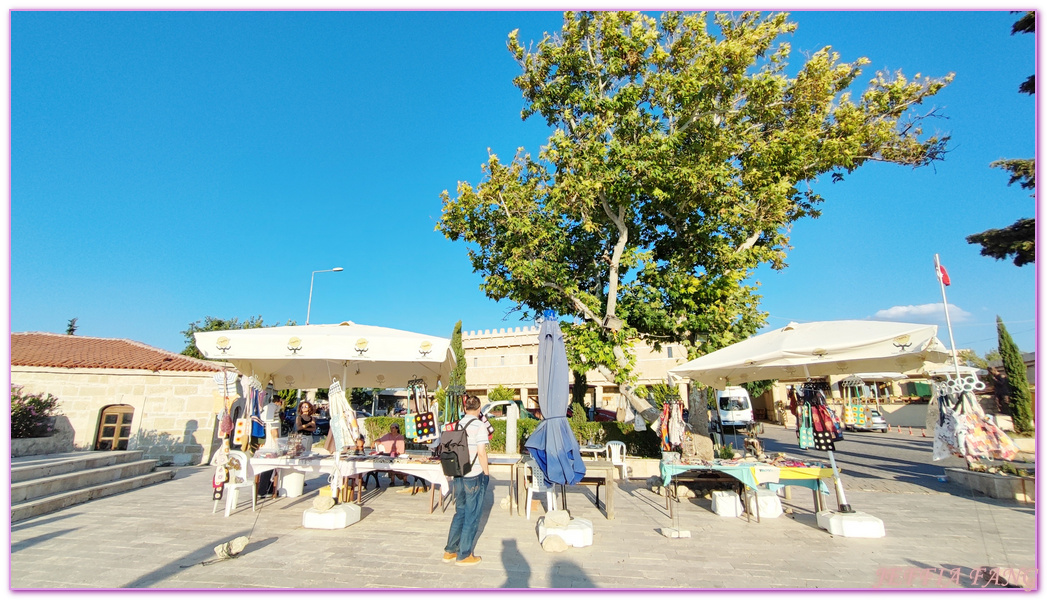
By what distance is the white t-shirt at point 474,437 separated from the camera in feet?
14.3

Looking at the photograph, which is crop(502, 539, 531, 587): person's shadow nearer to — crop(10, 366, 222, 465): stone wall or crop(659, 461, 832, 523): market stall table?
crop(659, 461, 832, 523): market stall table

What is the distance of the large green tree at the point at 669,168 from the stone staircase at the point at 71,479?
762 centimetres

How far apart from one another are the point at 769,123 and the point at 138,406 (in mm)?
17477

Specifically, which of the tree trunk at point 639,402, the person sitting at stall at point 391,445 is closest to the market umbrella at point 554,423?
the person sitting at stall at point 391,445

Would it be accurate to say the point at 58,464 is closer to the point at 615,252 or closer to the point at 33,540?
the point at 33,540

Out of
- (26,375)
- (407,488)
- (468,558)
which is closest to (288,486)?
(407,488)

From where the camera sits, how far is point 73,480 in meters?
7.12

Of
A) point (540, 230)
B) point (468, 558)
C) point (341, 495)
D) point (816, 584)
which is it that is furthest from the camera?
point (540, 230)

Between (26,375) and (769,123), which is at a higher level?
(769,123)

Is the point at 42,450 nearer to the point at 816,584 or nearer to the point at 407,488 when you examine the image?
the point at 407,488

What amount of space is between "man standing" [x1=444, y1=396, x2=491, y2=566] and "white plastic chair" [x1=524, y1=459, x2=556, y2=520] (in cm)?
102

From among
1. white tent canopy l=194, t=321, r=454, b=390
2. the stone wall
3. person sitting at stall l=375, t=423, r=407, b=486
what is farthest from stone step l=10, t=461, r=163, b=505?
person sitting at stall l=375, t=423, r=407, b=486

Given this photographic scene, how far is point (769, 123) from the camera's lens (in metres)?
10.6

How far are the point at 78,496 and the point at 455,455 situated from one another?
261 inches
